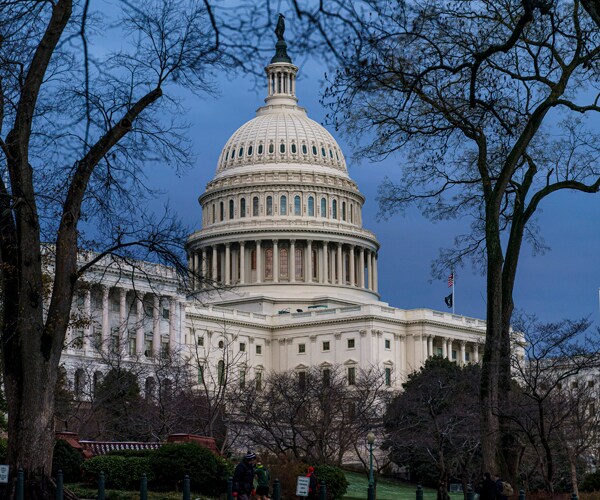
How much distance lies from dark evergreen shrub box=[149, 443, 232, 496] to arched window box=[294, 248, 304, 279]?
436ft

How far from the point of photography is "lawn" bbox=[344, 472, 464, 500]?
219 ft

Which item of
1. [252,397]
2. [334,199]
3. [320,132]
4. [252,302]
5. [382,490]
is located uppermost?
[320,132]

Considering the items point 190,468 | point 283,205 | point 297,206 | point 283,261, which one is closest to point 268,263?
point 283,261

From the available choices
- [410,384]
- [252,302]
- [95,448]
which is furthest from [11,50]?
[252,302]

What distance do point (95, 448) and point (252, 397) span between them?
28.9 meters

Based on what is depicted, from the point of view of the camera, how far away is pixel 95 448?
4166cm

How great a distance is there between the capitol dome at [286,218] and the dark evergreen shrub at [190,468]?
126 metres

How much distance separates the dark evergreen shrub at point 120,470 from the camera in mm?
35406

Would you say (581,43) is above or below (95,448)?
above

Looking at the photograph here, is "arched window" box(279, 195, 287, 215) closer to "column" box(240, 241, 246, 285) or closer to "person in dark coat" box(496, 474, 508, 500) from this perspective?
"column" box(240, 241, 246, 285)

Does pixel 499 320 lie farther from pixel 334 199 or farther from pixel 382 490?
pixel 334 199

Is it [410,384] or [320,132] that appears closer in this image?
[410,384]

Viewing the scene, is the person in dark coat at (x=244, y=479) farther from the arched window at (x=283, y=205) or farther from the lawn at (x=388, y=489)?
the arched window at (x=283, y=205)

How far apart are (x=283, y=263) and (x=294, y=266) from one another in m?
2.24
